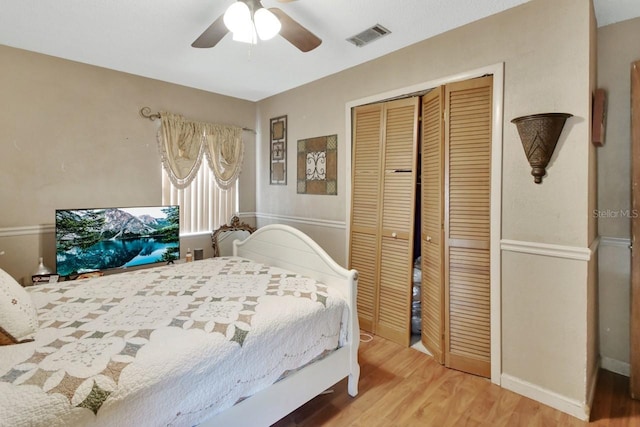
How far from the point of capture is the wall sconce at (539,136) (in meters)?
1.82

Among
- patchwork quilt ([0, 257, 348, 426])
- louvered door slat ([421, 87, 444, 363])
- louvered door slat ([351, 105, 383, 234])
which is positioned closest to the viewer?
patchwork quilt ([0, 257, 348, 426])

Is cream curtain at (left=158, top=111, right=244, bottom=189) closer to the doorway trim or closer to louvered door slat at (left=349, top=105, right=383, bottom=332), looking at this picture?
louvered door slat at (left=349, top=105, right=383, bottom=332)

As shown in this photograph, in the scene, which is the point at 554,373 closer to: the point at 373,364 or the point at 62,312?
the point at 373,364

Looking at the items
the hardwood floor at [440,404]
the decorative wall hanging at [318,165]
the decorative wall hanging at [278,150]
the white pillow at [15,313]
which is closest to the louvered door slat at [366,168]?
the decorative wall hanging at [318,165]

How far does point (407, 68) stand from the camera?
2.62 m

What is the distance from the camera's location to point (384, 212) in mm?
2797

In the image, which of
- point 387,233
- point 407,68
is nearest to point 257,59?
point 407,68

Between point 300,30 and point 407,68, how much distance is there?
3.66 ft

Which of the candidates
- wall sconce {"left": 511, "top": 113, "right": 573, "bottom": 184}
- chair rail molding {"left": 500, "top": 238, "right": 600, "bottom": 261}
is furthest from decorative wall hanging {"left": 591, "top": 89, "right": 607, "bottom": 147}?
chair rail molding {"left": 500, "top": 238, "right": 600, "bottom": 261}

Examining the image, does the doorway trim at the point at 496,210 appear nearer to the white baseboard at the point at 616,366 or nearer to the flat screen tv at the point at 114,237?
the white baseboard at the point at 616,366

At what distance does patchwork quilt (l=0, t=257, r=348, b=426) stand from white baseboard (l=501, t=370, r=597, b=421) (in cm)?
119

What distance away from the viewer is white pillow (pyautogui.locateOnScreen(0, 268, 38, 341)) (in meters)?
1.32

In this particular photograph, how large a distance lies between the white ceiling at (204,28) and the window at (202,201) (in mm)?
1110

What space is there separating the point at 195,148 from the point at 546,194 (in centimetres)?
326
